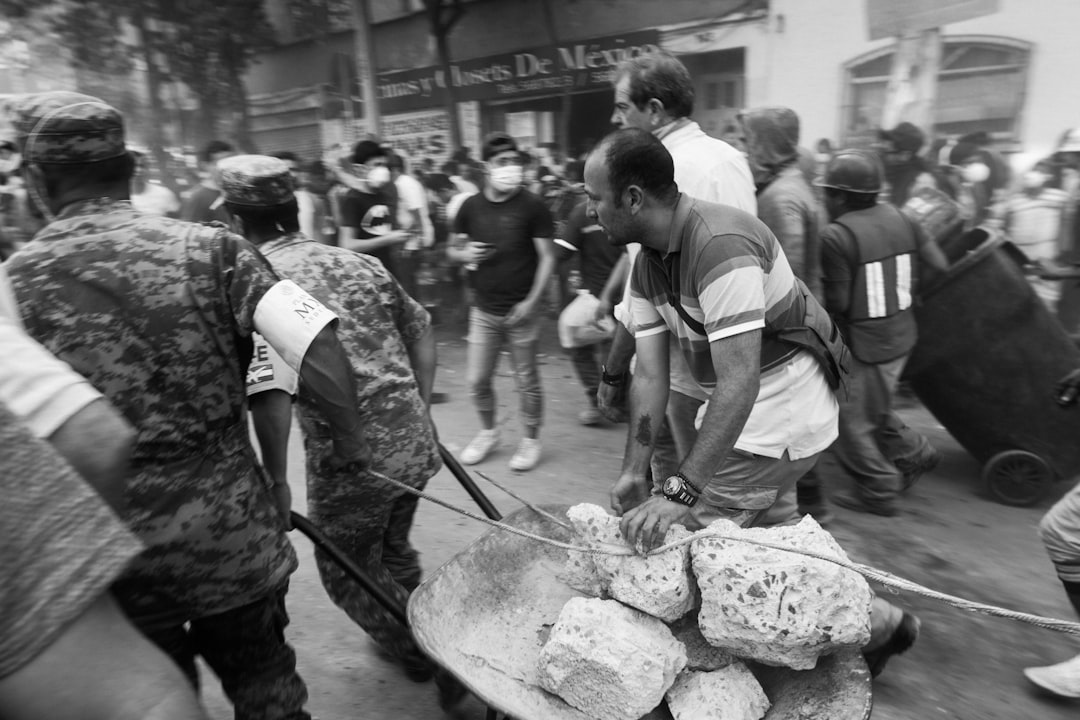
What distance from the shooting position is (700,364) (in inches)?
95.8

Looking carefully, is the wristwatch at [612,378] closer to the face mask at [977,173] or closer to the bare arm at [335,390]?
the bare arm at [335,390]

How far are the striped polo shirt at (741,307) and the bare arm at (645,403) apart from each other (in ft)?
0.19

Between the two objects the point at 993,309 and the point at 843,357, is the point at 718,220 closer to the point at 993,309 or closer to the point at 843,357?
the point at 843,357

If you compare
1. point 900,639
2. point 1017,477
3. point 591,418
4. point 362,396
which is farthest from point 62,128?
point 1017,477

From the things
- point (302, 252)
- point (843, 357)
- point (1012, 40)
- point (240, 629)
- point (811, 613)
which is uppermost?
point (1012, 40)

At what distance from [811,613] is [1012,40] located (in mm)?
9449

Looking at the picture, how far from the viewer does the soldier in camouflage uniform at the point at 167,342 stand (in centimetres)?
167

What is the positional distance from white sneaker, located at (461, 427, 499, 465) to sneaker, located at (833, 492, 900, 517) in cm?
211

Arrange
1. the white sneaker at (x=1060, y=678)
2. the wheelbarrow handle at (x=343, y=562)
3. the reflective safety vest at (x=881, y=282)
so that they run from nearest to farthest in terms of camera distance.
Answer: the wheelbarrow handle at (x=343, y=562) < the white sneaker at (x=1060, y=678) < the reflective safety vest at (x=881, y=282)

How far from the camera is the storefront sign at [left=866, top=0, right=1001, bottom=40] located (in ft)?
22.8

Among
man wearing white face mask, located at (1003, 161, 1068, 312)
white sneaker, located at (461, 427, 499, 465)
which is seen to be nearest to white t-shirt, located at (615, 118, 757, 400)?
white sneaker, located at (461, 427, 499, 465)

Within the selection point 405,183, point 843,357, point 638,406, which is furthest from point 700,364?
point 405,183

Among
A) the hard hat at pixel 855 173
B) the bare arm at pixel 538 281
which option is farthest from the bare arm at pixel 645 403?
the bare arm at pixel 538 281

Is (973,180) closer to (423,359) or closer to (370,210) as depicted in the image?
(370,210)
